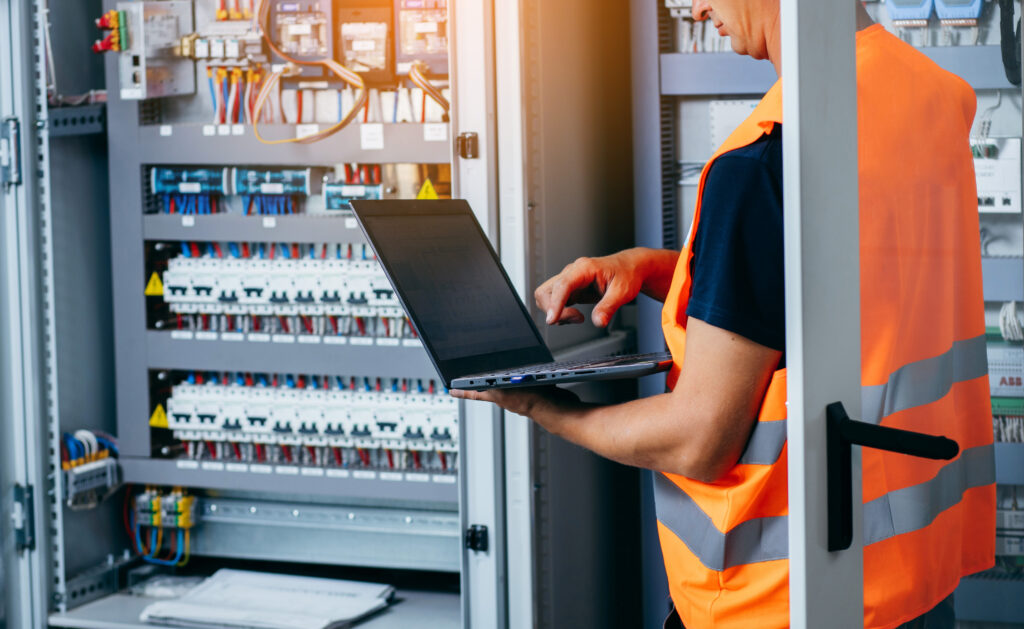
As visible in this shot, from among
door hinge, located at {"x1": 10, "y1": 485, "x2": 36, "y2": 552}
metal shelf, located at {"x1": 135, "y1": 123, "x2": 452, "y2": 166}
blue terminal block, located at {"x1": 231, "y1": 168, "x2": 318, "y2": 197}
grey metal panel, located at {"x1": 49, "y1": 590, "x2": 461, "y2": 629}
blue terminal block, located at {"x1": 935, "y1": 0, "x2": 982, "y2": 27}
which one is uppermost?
metal shelf, located at {"x1": 135, "y1": 123, "x2": 452, "y2": 166}

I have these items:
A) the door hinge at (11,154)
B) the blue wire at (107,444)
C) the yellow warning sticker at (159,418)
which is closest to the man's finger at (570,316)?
the door hinge at (11,154)

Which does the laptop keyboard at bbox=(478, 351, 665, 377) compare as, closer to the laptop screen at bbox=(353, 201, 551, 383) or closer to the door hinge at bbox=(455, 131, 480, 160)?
the laptop screen at bbox=(353, 201, 551, 383)

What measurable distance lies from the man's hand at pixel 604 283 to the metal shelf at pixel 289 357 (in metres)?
1.48

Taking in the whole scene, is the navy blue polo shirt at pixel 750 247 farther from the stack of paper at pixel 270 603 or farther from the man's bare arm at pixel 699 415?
the stack of paper at pixel 270 603

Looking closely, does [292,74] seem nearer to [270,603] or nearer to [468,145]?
[468,145]

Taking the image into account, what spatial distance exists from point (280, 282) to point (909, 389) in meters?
2.47

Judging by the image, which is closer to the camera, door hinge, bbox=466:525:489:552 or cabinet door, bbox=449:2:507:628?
cabinet door, bbox=449:2:507:628

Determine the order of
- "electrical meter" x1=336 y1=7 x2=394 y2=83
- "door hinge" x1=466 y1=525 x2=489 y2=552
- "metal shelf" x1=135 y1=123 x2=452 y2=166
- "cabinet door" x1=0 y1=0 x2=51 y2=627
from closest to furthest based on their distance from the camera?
"door hinge" x1=466 y1=525 x2=489 y2=552, "cabinet door" x1=0 y1=0 x2=51 y2=627, "metal shelf" x1=135 y1=123 x2=452 y2=166, "electrical meter" x1=336 y1=7 x2=394 y2=83

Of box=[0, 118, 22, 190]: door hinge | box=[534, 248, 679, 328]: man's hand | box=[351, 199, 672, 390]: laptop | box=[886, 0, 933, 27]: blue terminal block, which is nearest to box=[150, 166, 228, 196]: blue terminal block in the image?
box=[0, 118, 22, 190]: door hinge

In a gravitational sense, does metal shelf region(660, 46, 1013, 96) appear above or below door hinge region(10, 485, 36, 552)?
above

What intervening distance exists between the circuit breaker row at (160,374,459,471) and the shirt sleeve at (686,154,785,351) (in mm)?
2117

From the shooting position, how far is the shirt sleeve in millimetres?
1224

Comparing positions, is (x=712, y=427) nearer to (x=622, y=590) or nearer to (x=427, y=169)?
(x=622, y=590)

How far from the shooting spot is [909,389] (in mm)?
→ 1263
